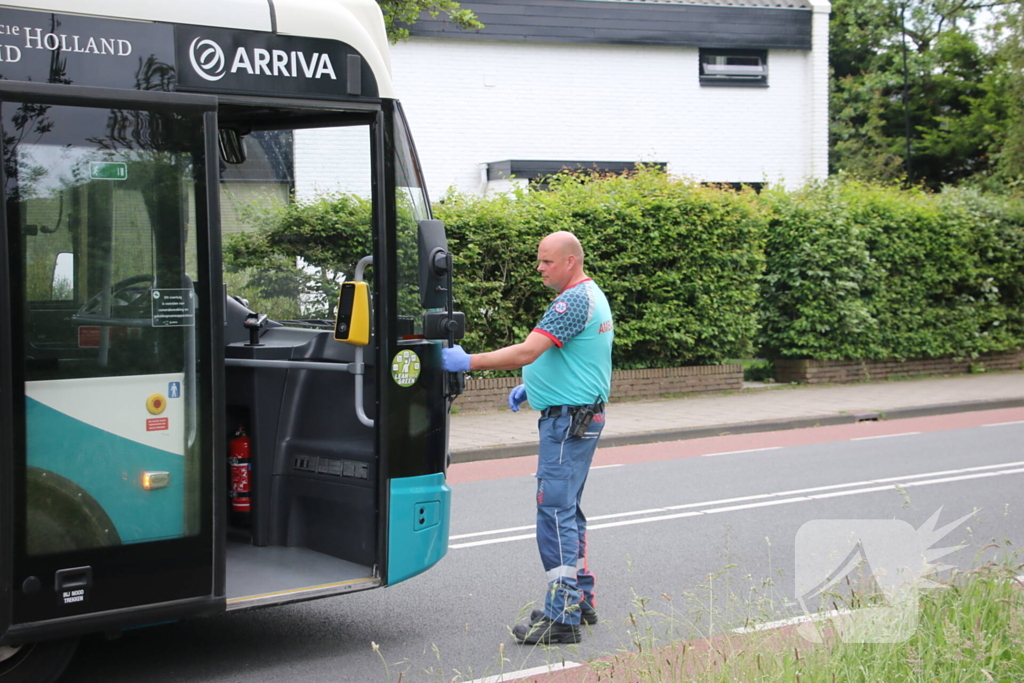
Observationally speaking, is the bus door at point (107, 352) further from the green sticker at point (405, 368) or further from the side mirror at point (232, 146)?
the side mirror at point (232, 146)

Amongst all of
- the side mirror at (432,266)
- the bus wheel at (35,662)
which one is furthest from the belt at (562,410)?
the bus wheel at (35,662)

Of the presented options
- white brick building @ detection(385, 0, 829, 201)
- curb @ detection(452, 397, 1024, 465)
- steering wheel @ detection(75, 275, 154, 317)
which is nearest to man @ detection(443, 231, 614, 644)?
steering wheel @ detection(75, 275, 154, 317)

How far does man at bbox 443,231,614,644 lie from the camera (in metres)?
5.08

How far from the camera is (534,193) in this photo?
14.4 metres

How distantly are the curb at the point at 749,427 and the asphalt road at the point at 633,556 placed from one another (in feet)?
0.95

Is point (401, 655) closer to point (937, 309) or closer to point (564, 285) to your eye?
point (564, 285)

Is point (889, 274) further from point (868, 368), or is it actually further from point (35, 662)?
point (35, 662)

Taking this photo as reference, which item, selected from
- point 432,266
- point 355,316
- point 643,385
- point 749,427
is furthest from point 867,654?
point 643,385

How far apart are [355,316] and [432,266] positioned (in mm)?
415

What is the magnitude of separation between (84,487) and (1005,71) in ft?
80.1

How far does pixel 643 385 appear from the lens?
1522cm

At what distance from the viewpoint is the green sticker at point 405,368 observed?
5.03 meters

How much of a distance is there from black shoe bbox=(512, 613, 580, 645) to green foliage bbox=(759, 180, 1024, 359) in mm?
12254

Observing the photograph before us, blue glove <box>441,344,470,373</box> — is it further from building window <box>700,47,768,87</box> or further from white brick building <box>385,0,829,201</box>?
building window <box>700,47,768,87</box>
